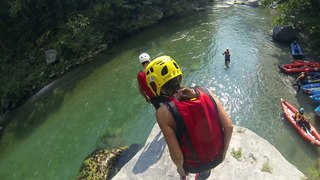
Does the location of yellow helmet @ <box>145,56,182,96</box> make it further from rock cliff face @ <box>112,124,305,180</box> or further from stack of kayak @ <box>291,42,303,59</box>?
stack of kayak @ <box>291,42,303,59</box>

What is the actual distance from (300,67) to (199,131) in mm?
16368

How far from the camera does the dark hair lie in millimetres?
3779

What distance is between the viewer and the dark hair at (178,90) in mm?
3779

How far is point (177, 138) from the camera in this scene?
393 cm

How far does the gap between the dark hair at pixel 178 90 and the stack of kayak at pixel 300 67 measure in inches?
615

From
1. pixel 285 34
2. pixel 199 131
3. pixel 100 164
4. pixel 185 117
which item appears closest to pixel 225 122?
pixel 199 131

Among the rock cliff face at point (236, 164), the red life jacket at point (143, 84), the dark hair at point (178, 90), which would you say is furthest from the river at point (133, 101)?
the dark hair at point (178, 90)

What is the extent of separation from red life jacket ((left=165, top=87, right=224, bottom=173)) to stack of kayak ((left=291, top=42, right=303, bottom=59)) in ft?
57.9

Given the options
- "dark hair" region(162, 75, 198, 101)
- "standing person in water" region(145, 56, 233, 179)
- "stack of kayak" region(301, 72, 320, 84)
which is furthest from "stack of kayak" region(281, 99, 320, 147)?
"dark hair" region(162, 75, 198, 101)

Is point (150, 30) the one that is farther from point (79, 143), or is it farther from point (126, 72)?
point (79, 143)

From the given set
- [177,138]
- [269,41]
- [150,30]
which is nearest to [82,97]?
[150,30]

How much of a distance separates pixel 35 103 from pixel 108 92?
4988 mm

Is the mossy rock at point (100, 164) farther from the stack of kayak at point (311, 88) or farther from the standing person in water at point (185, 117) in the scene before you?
the stack of kayak at point (311, 88)

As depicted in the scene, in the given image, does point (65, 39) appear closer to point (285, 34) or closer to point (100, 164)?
point (100, 164)
